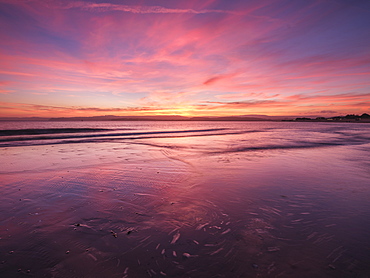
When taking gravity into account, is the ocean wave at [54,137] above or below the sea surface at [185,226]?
below

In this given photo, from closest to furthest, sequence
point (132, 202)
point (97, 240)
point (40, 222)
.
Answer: point (97, 240) → point (40, 222) → point (132, 202)

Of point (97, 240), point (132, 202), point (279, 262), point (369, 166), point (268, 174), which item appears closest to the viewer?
point (279, 262)

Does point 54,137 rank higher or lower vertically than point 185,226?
lower

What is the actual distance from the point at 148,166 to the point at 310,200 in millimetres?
7359

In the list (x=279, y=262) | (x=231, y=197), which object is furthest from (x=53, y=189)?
(x=279, y=262)

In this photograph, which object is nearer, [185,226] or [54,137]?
[185,226]

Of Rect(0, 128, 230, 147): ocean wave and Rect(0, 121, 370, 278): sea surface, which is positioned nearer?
Rect(0, 121, 370, 278): sea surface

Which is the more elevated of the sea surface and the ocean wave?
the sea surface

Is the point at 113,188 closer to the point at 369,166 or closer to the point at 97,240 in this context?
the point at 97,240

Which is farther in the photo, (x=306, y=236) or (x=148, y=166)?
(x=148, y=166)

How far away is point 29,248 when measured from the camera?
11.7 feet

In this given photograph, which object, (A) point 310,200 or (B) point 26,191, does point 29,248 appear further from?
(A) point 310,200

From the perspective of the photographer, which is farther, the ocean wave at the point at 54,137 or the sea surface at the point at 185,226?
the ocean wave at the point at 54,137

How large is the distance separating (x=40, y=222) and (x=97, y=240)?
1748 millimetres
